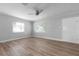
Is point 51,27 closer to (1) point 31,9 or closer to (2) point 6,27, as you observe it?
(1) point 31,9

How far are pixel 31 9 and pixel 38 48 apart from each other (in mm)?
788

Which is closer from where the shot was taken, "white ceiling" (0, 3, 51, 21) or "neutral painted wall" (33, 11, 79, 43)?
"white ceiling" (0, 3, 51, 21)

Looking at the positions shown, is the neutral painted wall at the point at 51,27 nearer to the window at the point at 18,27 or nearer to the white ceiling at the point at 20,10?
the white ceiling at the point at 20,10

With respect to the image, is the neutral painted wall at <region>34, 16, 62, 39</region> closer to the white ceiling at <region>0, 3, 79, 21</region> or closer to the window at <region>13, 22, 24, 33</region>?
the white ceiling at <region>0, 3, 79, 21</region>

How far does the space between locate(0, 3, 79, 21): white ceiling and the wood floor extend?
532mm

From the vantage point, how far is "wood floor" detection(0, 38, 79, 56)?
1.41m

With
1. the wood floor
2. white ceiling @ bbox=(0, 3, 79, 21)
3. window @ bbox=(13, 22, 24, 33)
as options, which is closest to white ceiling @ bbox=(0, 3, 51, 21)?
white ceiling @ bbox=(0, 3, 79, 21)

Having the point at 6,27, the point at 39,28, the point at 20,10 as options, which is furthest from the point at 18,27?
the point at 39,28

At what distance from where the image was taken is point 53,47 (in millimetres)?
1457

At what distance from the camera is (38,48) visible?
148cm

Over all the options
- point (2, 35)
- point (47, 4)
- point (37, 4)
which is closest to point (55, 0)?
point (47, 4)

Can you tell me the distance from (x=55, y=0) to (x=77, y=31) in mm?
741

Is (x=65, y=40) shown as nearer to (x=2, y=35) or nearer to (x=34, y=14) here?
(x=34, y=14)

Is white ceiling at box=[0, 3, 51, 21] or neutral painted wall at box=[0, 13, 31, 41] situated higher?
white ceiling at box=[0, 3, 51, 21]
